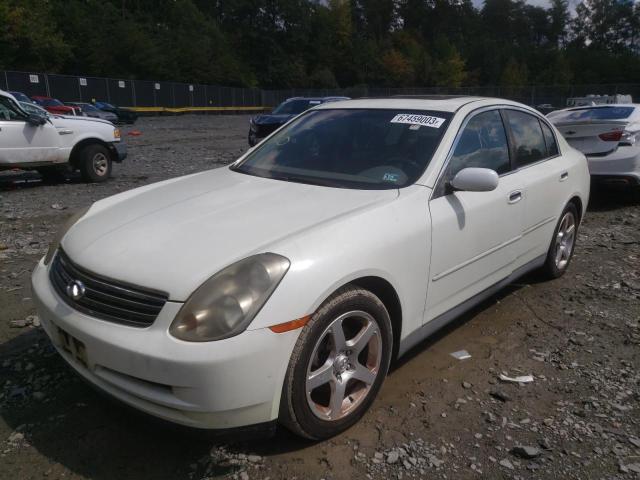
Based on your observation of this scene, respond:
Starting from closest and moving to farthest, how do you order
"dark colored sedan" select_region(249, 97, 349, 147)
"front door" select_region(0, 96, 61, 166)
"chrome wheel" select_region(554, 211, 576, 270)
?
"chrome wheel" select_region(554, 211, 576, 270)
"front door" select_region(0, 96, 61, 166)
"dark colored sedan" select_region(249, 97, 349, 147)

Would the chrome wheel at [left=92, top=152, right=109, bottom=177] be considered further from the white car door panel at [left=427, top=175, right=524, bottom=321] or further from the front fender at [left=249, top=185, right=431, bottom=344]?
the front fender at [left=249, top=185, right=431, bottom=344]

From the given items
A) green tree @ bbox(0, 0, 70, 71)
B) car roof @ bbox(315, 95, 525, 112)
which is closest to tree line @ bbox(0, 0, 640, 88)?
green tree @ bbox(0, 0, 70, 71)

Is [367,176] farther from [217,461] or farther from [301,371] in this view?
[217,461]

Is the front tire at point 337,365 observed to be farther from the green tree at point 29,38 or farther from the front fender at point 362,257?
the green tree at point 29,38

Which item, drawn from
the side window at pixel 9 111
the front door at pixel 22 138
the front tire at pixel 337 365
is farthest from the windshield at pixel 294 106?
the front tire at pixel 337 365

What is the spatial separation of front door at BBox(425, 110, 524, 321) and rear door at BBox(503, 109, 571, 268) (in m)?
0.12

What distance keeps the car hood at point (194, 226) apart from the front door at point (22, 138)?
6.50 m

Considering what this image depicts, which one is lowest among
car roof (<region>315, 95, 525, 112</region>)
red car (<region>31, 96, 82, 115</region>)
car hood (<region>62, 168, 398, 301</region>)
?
red car (<region>31, 96, 82, 115</region>)

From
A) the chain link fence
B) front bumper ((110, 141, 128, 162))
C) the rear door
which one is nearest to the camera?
the rear door

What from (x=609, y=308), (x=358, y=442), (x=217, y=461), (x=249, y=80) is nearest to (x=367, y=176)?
(x=358, y=442)

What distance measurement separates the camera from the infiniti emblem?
7.83ft

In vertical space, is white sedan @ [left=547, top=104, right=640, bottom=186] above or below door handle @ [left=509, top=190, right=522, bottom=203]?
below

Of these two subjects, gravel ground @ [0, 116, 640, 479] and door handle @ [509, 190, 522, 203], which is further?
door handle @ [509, 190, 522, 203]

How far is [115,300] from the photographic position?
2281 mm
